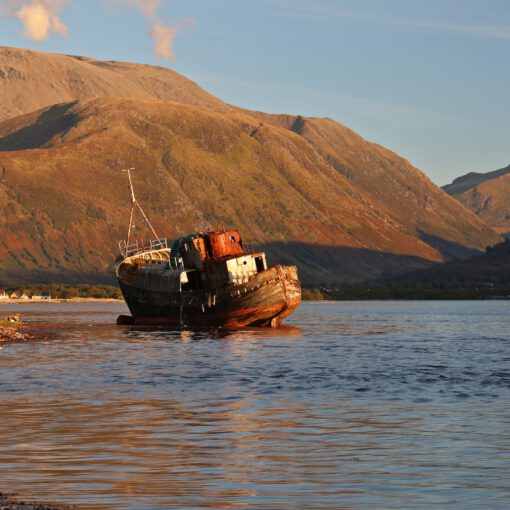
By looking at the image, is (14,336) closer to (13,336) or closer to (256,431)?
(13,336)

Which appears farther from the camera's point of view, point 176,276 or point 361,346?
point 176,276

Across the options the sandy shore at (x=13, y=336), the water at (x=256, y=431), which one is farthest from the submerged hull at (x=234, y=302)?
the water at (x=256, y=431)

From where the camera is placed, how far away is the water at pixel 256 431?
73.9 feet

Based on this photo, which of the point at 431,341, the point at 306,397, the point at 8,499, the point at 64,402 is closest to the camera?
the point at 8,499

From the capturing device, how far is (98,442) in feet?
95.1

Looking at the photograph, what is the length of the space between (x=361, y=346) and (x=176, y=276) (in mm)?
25452

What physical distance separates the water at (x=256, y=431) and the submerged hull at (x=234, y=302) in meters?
30.9

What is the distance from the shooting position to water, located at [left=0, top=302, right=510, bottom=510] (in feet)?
73.9

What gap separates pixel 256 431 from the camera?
104 feet

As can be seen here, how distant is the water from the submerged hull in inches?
1216

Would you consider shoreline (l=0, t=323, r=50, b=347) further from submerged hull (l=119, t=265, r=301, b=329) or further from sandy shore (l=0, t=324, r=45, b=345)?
submerged hull (l=119, t=265, r=301, b=329)

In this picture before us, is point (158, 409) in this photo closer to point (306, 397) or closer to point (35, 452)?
point (306, 397)

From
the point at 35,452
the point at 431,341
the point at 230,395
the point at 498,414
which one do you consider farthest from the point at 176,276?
the point at 35,452

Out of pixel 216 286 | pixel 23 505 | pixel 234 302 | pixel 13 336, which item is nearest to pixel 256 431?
pixel 23 505
